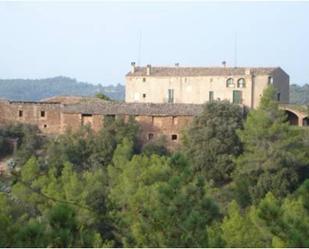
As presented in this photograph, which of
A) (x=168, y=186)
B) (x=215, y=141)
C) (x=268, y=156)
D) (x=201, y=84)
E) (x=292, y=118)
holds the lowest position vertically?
(x=268, y=156)

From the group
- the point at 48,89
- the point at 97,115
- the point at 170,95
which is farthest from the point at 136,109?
the point at 48,89

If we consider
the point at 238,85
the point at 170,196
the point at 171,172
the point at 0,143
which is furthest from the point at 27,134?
the point at 170,196

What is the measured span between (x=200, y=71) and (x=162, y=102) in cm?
252

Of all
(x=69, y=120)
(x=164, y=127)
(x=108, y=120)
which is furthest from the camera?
(x=69, y=120)

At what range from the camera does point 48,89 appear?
11812 centimetres

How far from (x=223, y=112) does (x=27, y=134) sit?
947 centimetres

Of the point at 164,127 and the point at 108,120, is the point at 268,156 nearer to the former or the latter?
the point at 164,127

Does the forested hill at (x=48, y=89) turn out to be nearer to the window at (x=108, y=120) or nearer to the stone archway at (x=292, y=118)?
the stone archway at (x=292, y=118)

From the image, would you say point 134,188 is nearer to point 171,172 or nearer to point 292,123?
point 171,172

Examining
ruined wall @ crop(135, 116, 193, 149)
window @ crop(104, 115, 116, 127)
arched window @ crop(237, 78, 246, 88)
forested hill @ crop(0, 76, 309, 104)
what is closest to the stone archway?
arched window @ crop(237, 78, 246, 88)

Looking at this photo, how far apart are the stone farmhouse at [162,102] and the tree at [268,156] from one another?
4405 millimetres

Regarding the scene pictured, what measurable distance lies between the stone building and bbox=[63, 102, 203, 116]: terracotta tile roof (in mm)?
2761

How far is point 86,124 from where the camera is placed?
116 feet

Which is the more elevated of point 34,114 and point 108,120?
point 34,114
